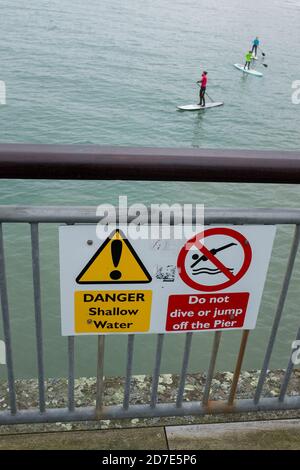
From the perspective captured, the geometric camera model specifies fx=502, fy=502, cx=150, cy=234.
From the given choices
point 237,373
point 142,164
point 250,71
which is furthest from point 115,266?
point 250,71

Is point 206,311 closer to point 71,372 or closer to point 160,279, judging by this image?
point 160,279

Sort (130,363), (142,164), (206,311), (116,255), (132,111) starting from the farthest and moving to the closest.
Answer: (132,111) < (130,363) < (206,311) < (116,255) < (142,164)

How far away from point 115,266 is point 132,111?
33.6m

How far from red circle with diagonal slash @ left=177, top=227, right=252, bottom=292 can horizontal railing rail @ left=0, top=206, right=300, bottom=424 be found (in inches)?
2.3

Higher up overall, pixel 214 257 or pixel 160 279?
pixel 214 257

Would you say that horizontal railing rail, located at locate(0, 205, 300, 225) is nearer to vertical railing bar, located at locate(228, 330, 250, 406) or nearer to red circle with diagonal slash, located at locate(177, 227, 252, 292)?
red circle with diagonal slash, located at locate(177, 227, 252, 292)

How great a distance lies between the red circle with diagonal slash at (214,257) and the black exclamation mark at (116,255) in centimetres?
26

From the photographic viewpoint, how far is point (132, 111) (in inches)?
1362

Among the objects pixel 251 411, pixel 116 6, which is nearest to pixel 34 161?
pixel 251 411

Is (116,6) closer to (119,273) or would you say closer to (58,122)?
(58,122)

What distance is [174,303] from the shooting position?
7.47 ft

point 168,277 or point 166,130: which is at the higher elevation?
point 168,277

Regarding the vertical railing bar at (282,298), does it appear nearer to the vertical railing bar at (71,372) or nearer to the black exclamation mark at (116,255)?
the black exclamation mark at (116,255)

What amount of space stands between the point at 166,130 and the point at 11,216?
30.0 m
